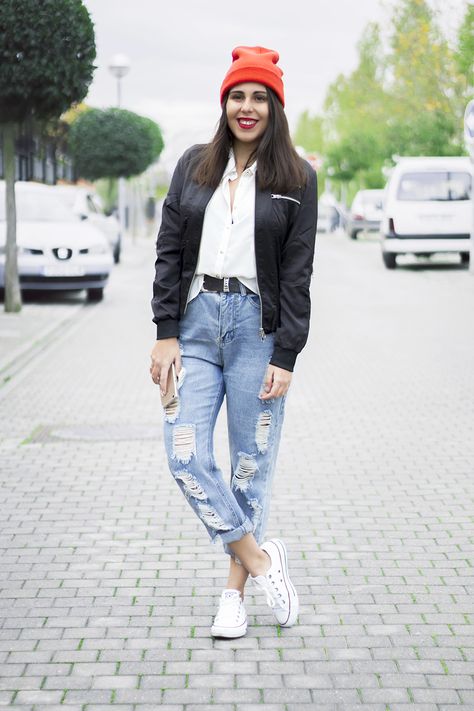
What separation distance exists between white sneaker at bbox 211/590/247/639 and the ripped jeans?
0.21 m

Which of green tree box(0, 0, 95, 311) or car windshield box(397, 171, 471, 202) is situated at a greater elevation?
green tree box(0, 0, 95, 311)

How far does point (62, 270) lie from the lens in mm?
16688

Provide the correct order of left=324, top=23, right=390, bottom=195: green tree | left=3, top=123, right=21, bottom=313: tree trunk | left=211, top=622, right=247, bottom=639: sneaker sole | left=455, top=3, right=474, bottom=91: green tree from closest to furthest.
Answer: left=211, top=622, right=247, bottom=639: sneaker sole, left=3, top=123, right=21, bottom=313: tree trunk, left=455, top=3, right=474, bottom=91: green tree, left=324, top=23, right=390, bottom=195: green tree

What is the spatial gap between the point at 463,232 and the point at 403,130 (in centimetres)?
2245

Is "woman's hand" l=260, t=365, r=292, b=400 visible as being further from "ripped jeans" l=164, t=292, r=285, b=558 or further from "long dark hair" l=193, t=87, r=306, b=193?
"long dark hair" l=193, t=87, r=306, b=193

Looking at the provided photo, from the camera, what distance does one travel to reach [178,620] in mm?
4348

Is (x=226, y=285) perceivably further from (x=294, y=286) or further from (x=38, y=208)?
(x=38, y=208)

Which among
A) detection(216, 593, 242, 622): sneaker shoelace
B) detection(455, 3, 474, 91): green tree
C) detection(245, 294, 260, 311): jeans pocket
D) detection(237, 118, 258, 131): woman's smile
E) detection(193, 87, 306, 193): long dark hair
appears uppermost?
detection(455, 3, 474, 91): green tree

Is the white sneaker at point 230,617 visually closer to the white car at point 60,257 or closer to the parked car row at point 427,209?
the white car at point 60,257

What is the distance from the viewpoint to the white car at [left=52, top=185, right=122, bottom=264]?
20.7 metres

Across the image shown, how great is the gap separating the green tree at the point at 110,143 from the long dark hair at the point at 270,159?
30529 millimetres

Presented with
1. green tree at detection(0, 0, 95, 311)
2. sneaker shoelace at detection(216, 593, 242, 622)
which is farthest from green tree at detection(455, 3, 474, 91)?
sneaker shoelace at detection(216, 593, 242, 622)

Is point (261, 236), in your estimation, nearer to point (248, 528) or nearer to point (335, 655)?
point (248, 528)

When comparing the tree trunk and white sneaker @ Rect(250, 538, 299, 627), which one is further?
the tree trunk
